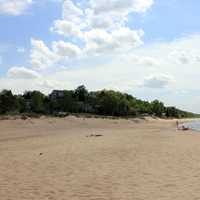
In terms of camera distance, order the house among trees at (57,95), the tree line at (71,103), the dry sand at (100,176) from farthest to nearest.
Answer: the house among trees at (57,95), the tree line at (71,103), the dry sand at (100,176)

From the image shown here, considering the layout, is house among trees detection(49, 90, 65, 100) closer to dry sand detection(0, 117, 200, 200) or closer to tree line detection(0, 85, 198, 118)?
tree line detection(0, 85, 198, 118)

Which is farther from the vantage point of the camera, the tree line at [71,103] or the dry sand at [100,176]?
the tree line at [71,103]

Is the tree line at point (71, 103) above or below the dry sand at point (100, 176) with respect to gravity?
above

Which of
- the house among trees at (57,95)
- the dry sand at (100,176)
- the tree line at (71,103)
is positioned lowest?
the dry sand at (100,176)

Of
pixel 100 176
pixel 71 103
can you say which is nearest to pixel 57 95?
pixel 71 103

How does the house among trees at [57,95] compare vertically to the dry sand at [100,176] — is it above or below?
above

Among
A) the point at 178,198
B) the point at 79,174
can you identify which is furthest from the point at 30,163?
the point at 178,198

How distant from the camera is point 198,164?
52.9ft

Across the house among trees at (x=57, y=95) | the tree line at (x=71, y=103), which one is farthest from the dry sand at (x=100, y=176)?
the house among trees at (x=57, y=95)

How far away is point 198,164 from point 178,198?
242 inches

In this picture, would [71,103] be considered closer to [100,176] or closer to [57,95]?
[57,95]

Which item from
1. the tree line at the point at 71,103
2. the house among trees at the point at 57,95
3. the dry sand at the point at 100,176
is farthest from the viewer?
the house among trees at the point at 57,95

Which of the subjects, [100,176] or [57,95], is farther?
[57,95]

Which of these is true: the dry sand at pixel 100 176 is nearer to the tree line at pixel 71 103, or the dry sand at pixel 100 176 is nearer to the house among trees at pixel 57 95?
the tree line at pixel 71 103
